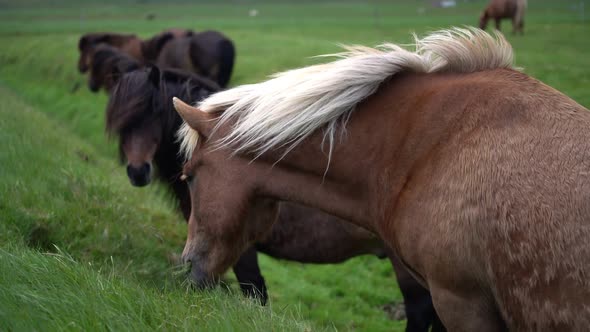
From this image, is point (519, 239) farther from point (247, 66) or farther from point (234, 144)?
point (247, 66)

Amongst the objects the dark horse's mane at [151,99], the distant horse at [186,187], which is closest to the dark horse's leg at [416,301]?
the distant horse at [186,187]

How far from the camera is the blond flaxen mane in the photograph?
327cm

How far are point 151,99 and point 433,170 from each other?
3307mm

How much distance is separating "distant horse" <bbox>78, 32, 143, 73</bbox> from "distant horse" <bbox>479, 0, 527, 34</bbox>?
16.0 meters

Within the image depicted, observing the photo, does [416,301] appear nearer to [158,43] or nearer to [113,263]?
[113,263]

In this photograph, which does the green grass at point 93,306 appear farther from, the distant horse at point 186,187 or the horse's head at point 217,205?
the distant horse at point 186,187

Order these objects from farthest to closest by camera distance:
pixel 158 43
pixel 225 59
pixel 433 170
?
Result: pixel 158 43
pixel 225 59
pixel 433 170

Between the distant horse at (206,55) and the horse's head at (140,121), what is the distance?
32.0 ft

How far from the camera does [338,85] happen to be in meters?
3.31

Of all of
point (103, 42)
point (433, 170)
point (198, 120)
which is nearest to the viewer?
point (433, 170)

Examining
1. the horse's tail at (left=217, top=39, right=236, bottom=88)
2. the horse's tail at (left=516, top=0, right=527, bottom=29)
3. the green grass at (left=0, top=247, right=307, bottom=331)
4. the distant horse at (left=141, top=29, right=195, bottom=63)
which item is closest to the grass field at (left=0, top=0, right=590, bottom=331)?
Answer: the green grass at (left=0, top=247, right=307, bottom=331)

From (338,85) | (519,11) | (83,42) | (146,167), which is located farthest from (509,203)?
(519,11)

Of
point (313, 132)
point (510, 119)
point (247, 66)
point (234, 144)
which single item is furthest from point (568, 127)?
point (247, 66)

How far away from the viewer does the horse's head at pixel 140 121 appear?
5.51 meters
